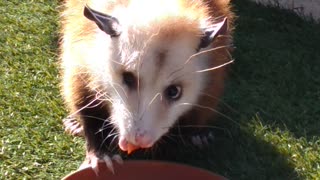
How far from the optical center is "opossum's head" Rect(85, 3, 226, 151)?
226 cm

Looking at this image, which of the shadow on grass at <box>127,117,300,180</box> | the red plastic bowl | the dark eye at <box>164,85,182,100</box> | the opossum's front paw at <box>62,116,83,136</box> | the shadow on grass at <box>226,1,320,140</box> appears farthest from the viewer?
the shadow on grass at <box>226,1,320,140</box>

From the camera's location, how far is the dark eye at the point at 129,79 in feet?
7.50

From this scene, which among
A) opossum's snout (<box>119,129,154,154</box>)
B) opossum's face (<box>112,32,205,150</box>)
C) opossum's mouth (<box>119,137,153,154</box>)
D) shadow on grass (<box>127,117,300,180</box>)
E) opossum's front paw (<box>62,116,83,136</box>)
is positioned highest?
opossum's face (<box>112,32,205,150</box>)

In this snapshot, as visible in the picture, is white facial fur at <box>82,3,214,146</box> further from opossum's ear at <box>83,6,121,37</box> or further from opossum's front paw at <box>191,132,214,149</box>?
opossum's front paw at <box>191,132,214,149</box>

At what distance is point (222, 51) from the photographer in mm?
2721

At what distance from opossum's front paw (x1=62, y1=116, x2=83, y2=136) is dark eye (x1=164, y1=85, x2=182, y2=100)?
0.63m

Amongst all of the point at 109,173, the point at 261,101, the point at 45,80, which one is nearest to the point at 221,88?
the point at 261,101

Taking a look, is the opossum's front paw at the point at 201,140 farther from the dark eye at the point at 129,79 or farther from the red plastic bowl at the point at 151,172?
the dark eye at the point at 129,79

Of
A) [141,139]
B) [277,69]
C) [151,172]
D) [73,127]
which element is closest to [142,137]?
[141,139]

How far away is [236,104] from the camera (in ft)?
10.5

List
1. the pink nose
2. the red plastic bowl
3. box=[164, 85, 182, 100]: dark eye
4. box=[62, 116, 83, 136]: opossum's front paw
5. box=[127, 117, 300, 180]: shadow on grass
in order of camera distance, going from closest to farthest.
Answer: the pink nose → box=[164, 85, 182, 100]: dark eye → the red plastic bowl → box=[127, 117, 300, 180]: shadow on grass → box=[62, 116, 83, 136]: opossum's front paw

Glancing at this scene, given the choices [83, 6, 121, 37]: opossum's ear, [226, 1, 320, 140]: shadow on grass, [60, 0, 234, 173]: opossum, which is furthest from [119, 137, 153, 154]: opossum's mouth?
[226, 1, 320, 140]: shadow on grass

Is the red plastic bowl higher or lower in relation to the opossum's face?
lower

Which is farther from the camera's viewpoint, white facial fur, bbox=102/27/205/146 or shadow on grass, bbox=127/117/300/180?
shadow on grass, bbox=127/117/300/180
